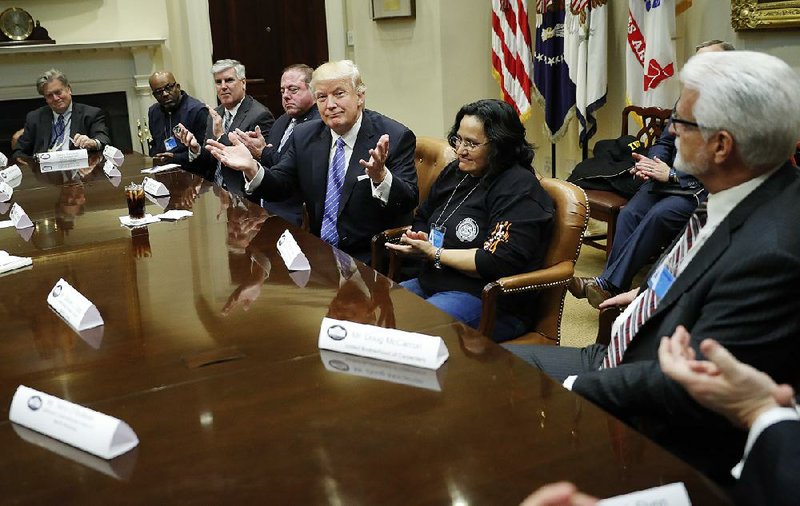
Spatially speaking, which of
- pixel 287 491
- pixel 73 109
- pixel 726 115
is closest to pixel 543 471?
pixel 287 491

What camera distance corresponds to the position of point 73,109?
5.75m

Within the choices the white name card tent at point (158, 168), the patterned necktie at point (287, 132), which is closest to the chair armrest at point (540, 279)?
the patterned necktie at point (287, 132)

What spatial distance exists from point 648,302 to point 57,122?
16.5ft

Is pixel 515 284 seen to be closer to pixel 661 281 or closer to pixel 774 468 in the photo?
pixel 661 281

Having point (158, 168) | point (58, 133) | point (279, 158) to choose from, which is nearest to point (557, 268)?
point (279, 158)

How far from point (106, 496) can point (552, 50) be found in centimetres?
489

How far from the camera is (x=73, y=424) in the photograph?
4.23 ft

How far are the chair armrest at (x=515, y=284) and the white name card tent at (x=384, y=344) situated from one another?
0.79 meters

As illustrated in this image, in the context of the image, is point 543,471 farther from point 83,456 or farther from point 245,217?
point 245,217

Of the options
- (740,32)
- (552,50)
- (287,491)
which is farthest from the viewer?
(552,50)

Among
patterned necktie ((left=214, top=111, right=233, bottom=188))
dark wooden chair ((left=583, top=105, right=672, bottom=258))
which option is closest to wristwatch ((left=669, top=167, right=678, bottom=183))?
dark wooden chair ((left=583, top=105, right=672, bottom=258))

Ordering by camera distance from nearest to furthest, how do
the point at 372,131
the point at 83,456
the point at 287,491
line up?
the point at 287,491
the point at 83,456
the point at 372,131

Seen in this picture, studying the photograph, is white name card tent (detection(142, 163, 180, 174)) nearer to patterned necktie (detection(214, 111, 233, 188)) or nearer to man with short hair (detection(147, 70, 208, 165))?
patterned necktie (detection(214, 111, 233, 188))

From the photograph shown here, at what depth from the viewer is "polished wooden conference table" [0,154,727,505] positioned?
3.75 ft
